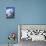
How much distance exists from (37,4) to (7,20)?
989 mm

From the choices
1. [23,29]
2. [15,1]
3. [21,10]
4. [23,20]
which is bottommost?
[23,29]

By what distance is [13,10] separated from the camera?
383cm

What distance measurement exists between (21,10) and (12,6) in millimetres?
285

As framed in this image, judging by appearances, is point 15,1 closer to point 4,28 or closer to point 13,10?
point 13,10

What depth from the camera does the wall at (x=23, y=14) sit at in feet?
12.6

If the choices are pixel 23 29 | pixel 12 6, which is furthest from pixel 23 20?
pixel 12 6

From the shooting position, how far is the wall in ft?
12.6

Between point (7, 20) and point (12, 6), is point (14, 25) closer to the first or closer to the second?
point (7, 20)

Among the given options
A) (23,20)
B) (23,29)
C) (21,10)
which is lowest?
(23,29)

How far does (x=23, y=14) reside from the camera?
3836 millimetres

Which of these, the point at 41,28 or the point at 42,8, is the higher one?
the point at 42,8

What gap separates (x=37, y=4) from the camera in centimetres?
384

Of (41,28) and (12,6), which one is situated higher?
(12,6)

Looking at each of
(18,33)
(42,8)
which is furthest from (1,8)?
(42,8)
